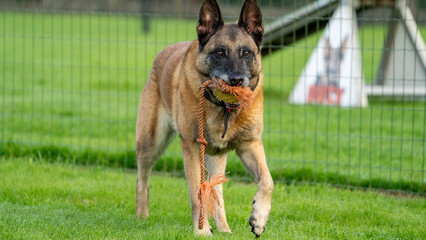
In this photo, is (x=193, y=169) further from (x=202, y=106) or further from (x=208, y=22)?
(x=208, y=22)

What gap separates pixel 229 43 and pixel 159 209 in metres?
1.79

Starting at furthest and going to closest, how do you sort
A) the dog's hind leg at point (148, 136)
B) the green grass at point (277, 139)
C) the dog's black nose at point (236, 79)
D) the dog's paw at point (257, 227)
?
the green grass at point (277, 139) → the dog's hind leg at point (148, 136) → the dog's black nose at point (236, 79) → the dog's paw at point (257, 227)

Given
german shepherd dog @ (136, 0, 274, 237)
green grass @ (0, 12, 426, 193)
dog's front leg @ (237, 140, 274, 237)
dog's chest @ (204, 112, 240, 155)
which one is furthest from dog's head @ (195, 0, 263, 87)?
green grass @ (0, 12, 426, 193)

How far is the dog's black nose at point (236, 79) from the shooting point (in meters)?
3.77

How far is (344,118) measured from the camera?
8875 mm

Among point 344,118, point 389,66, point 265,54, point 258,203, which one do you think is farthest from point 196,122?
point 389,66

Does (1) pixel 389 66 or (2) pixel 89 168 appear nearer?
(2) pixel 89 168

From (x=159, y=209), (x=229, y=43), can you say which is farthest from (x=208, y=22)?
(x=159, y=209)

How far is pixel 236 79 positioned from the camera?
12.4 feet

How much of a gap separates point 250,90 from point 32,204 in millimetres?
2303

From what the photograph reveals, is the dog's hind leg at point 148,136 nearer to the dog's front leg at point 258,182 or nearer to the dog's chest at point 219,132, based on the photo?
the dog's chest at point 219,132

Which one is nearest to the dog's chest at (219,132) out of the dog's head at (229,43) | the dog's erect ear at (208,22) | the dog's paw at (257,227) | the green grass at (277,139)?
the dog's head at (229,43)

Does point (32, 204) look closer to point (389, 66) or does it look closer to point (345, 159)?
point (345, 159)

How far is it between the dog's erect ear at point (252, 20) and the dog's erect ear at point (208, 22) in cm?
17
